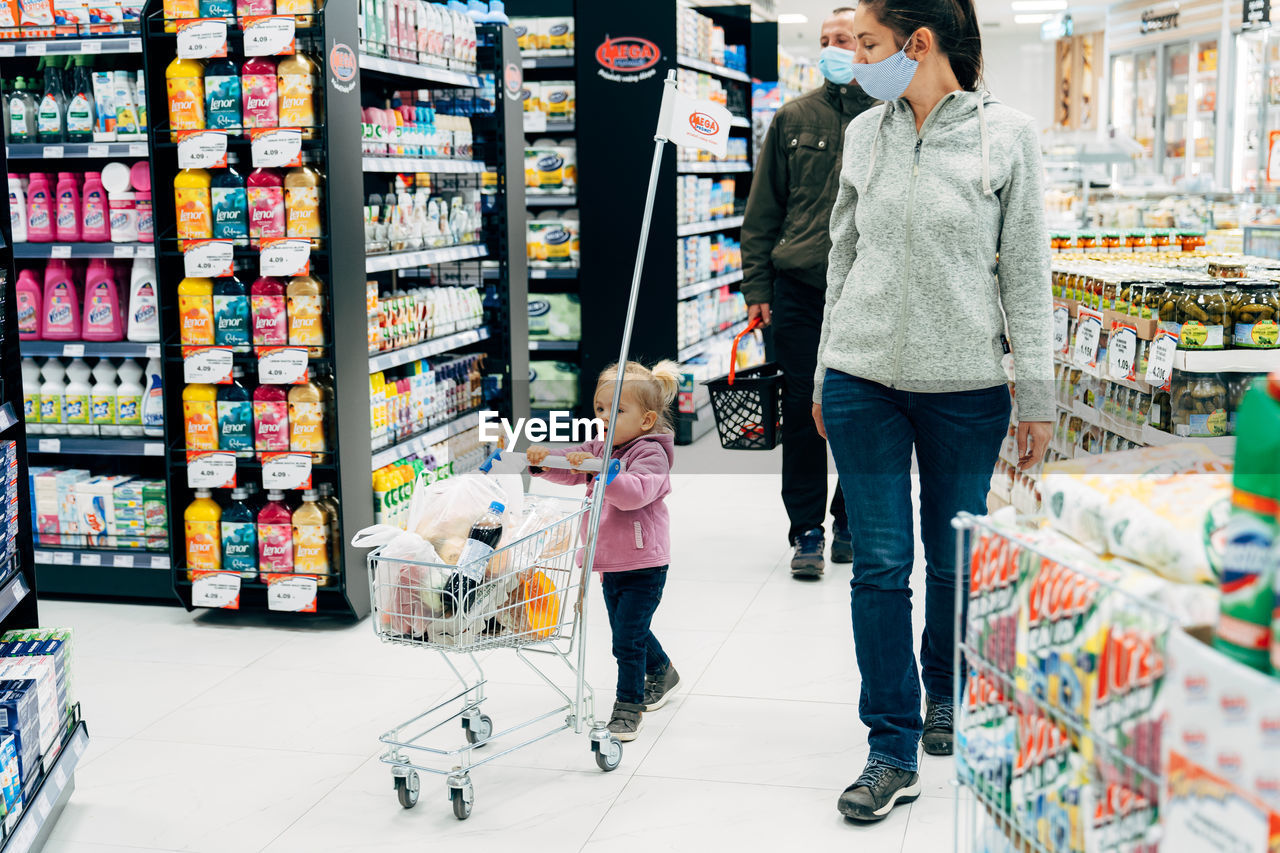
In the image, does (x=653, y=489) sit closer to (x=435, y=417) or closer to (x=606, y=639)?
(x=606, y=639)

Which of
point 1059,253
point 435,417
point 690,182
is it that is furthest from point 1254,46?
point 435,417

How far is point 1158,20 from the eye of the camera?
16688mm

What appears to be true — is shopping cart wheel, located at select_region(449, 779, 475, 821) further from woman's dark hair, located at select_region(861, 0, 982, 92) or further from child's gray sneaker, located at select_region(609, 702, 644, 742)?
woman's dark hair, located at select_region(861, 0, 982, 92)

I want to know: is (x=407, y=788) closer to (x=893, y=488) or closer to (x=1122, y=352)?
(x=893, y=488)

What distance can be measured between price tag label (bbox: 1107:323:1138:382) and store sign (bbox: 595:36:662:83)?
3952 mm

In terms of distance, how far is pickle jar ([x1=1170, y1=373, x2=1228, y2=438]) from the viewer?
3344mm

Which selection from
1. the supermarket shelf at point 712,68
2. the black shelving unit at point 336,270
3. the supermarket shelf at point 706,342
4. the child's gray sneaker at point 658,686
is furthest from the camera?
the supermarket shelf at point 706,342

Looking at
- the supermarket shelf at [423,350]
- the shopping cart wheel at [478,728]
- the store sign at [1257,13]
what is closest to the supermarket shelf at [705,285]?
the supermarket shelf at [423,350]

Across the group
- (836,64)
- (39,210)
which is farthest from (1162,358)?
(39,210)

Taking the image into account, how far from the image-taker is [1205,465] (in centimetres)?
153

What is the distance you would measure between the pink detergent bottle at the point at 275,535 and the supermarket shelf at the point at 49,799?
1.23 m

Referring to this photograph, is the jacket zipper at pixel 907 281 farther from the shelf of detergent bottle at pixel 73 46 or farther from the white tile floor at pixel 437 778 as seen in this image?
the shelf of detergent bottle at pixel 73 46

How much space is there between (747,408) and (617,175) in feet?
10.3

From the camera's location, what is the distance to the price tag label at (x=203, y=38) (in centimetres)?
404
